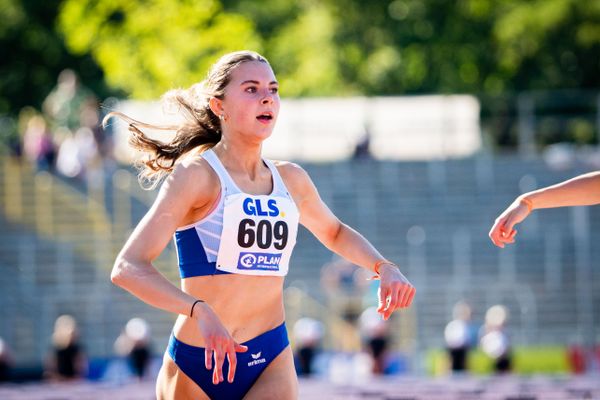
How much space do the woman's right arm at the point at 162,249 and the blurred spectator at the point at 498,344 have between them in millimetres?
10302

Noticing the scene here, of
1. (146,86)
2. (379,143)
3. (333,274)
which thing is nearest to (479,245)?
(333,274)

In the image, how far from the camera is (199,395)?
5117 mm

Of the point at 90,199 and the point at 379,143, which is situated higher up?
the point at 379,143

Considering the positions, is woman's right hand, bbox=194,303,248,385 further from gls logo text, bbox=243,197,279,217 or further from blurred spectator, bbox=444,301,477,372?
blurred spectator, bbox=444,301,477,372

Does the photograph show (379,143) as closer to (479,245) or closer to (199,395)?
(479,245)

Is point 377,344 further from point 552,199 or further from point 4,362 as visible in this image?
point 552,199

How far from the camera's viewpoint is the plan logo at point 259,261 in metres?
5.11

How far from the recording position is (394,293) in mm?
5090

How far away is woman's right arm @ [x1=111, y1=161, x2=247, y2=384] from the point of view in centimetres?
447

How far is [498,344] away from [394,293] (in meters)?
10.2

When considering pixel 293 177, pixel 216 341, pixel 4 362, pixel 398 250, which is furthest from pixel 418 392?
pixel 398 250

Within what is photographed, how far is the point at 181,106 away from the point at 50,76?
2923 centimetres

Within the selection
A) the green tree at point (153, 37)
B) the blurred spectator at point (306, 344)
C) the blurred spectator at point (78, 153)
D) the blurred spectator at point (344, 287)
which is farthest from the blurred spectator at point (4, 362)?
the green tree at point (153, 37)

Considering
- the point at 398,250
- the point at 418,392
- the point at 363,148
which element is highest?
the point at 363,148
